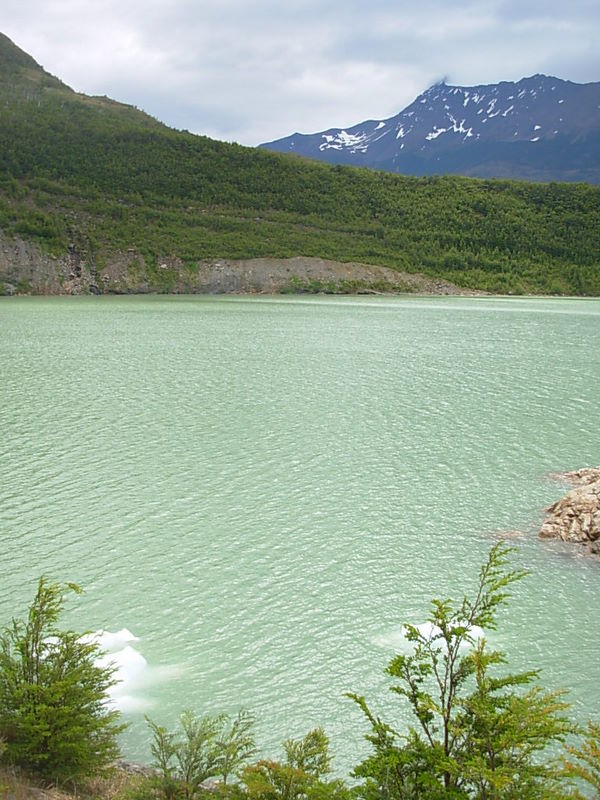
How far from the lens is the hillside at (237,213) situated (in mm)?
87188

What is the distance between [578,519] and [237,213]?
93.9 metres

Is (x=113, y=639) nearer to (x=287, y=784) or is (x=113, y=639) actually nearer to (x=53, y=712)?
(x=53, y=712)

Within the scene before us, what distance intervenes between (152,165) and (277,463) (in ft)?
328

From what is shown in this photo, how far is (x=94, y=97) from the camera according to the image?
152 metres

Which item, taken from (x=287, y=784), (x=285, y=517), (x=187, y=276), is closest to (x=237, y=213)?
(x=187, y=276)

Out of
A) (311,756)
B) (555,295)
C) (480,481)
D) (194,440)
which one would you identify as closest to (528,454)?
(480,481)

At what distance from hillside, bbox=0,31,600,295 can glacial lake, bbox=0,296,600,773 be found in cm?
5842

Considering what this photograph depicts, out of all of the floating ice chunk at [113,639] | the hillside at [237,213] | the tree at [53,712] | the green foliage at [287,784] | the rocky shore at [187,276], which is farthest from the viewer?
the hillside at [237,213]

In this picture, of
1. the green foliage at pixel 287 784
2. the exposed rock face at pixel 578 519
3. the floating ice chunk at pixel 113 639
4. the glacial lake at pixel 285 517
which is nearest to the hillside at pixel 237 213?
the glacial lake at pixel 285 517

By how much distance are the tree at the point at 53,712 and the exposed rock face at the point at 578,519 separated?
28.2ft

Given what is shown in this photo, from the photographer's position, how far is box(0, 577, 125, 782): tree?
599 cm

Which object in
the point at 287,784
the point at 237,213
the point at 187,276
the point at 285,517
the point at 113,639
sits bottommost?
the point at 113,639

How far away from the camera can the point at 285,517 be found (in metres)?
13.8

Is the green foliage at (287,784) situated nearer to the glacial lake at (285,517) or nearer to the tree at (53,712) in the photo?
the tree at (53,712)
